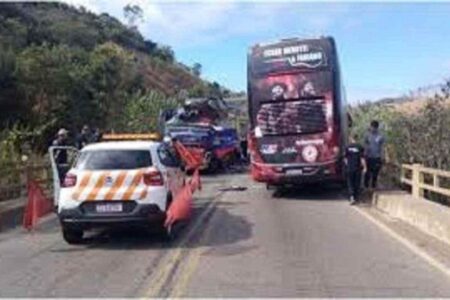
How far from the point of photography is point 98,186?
14.1m

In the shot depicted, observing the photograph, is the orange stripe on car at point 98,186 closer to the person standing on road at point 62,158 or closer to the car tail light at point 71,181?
the car tail light at point 71,181

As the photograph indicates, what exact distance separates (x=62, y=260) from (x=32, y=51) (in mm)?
29502

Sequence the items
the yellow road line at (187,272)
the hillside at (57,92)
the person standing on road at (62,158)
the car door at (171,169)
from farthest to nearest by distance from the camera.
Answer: the hillside at (57,92)
the person standing on road at (62,158)
the car door at (171,169)
the yellow road line at (187,272)

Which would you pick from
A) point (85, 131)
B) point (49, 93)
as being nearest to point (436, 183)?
point (85, 131)

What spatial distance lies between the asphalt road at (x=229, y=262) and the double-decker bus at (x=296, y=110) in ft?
13.8

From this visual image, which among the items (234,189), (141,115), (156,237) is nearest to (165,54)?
(141,115)

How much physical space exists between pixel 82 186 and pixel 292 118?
9293mm

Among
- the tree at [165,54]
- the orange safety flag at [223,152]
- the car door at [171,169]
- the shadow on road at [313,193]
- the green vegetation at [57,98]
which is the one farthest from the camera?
the tree at [165,54]

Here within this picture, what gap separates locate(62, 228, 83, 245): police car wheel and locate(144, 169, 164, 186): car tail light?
1386mm

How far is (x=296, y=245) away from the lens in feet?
44.9

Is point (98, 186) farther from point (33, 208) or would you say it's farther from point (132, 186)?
point (33, 208)

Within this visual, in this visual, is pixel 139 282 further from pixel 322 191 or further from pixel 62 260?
pixel 322 191

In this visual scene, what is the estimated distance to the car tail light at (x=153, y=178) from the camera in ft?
46.4

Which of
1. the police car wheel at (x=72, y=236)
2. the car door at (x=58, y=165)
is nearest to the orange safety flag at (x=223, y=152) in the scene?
the car door at (x=58, y=165)
